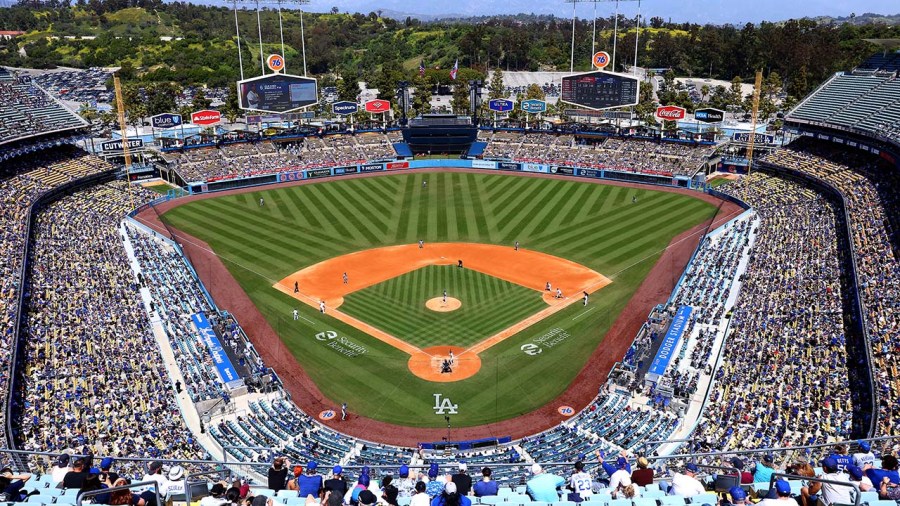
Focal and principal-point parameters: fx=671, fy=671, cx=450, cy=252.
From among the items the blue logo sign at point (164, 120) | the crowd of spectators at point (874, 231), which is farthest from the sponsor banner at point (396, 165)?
the crowd of spectators at point (874, 231)

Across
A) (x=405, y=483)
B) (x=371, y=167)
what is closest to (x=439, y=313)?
(x=405, y=483)

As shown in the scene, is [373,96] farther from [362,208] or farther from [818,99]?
[818,99]

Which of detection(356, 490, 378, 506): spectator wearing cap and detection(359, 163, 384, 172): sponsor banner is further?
detection(359, 163, 384, 172): sponsor banner

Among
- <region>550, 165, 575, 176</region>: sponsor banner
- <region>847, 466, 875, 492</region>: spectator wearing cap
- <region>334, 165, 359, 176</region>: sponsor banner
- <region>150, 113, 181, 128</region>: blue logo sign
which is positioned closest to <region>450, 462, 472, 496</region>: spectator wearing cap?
<region>847, 466, 875, 492</region>: spectator wearing cap

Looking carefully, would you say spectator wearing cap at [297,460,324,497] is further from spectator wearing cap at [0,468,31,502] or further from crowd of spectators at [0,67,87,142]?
crowd of spectators at [0,67,87,142]

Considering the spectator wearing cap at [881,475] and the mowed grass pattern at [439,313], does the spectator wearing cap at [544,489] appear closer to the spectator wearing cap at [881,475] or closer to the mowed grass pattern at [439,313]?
the spectator wearing cap at [881,475]

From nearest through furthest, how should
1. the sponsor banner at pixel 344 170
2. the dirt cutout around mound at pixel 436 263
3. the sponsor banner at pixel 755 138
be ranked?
1. the dirt cutout around mound at pixel 436 263
2. the sponsor banner at pixel 755 138
3. the sponsor banner at pixel 344 170
